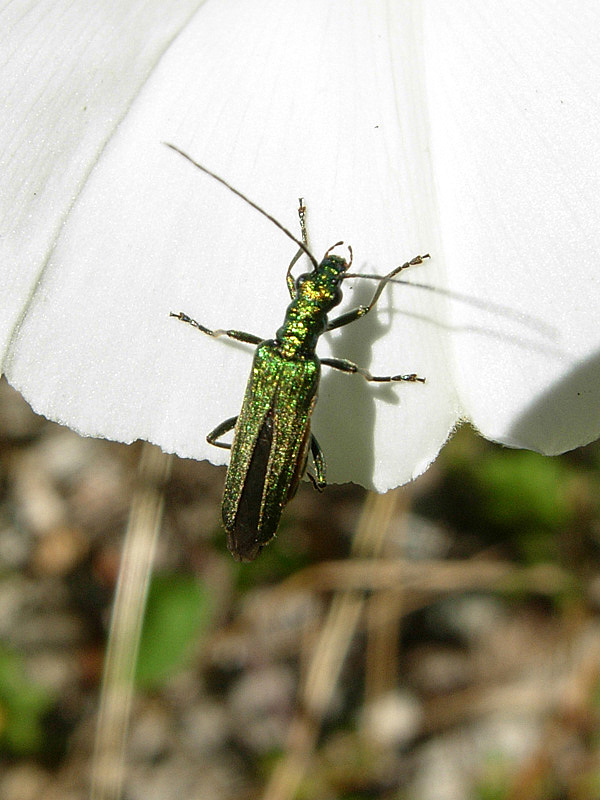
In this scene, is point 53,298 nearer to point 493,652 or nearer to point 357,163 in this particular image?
point 357,163

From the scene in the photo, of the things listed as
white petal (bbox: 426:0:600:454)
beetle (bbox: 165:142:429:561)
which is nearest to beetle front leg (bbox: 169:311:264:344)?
beetle (bbox: 165:142:429:561)

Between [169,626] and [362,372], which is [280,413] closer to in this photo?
[362,372]

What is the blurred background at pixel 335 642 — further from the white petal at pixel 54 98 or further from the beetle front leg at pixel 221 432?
the white petal at pixel 54 98

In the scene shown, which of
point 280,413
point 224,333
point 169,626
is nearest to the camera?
point 224,333

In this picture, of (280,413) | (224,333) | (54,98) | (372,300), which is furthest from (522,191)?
(54,98)

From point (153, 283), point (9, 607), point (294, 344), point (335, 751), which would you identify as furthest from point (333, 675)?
point (153, 283)

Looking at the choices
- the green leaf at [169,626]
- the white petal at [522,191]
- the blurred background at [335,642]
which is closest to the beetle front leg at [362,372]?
the white petal at [522,191]

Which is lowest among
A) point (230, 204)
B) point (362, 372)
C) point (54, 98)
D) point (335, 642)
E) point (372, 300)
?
point (335, 642)
